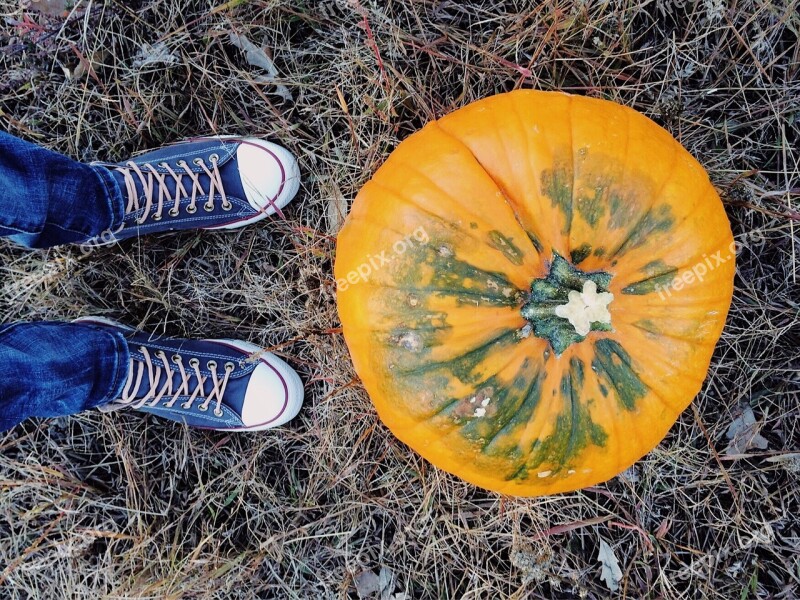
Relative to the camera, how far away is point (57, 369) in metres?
2.13

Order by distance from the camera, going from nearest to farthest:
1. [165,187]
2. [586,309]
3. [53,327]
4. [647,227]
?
1. [586,309]
2. [647,227]
3. [53,327]
4. [165,187]

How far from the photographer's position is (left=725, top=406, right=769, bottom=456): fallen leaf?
249 cm

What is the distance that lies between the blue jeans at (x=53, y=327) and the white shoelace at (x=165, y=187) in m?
0.06

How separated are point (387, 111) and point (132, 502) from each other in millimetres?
1959

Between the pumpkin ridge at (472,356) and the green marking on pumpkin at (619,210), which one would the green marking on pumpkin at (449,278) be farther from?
the green marking on pumpkin at (619,210)

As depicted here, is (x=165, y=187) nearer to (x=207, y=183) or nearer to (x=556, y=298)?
(x=207, y=183)

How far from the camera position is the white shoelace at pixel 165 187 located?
2.41 meters

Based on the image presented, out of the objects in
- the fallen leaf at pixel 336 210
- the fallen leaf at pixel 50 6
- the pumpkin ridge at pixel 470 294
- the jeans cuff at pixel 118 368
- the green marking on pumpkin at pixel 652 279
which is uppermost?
the fallen leaf at pixel 50 6

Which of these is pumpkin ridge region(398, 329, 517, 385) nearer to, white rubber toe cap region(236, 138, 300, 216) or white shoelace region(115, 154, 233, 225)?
white rubber toe cap region(236, 138, 300, 216)

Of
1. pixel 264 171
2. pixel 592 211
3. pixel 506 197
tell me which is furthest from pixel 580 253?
pixel 264 171

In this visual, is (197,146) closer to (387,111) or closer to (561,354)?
(387,111)

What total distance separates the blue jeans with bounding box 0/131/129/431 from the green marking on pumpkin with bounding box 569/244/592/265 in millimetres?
1739

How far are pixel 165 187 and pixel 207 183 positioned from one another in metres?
0.16

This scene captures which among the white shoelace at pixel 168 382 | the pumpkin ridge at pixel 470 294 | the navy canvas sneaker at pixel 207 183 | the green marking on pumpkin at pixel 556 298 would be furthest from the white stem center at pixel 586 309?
the white shoelace at pixel 168 382
